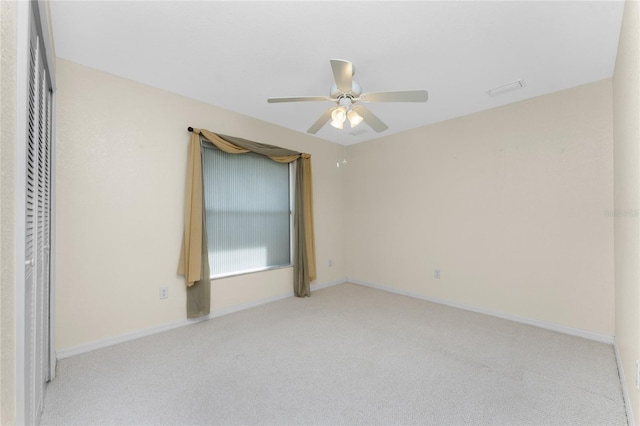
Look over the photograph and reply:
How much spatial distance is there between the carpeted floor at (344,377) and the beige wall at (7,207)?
107cm

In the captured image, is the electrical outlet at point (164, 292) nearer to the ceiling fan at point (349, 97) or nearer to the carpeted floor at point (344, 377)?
the carpeted floor at point (344, 377)

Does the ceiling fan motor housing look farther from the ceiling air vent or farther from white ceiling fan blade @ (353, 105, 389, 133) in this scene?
the ceiling air vent

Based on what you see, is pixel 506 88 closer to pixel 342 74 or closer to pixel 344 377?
pixel 342 74

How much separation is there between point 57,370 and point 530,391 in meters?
3.35

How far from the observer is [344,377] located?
2.01 meters

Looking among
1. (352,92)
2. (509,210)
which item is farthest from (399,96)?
(509,210)

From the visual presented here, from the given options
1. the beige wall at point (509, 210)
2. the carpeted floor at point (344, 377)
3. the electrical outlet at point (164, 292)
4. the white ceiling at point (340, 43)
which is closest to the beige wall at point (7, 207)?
the carpeted floor at point (344, 377)

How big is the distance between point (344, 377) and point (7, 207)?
6.61 ft

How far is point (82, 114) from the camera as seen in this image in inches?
94.4

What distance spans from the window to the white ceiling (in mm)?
902

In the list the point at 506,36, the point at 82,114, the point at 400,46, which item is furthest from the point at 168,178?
the point at 506,36

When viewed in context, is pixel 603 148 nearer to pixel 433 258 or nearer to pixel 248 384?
pixel 433 258

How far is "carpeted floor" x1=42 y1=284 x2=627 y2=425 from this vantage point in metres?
1.64

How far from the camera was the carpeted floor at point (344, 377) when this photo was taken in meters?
1.64
